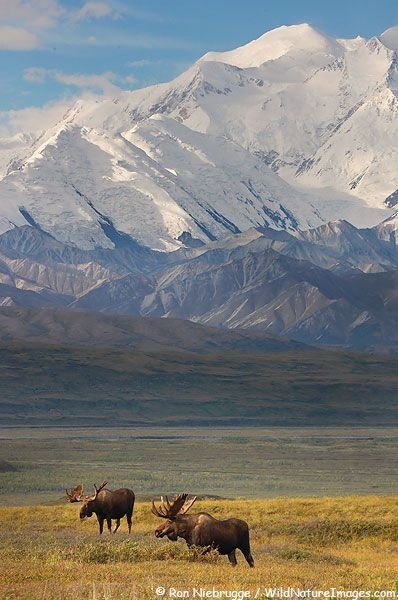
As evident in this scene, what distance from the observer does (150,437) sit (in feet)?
620

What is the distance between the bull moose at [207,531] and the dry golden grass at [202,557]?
580mm

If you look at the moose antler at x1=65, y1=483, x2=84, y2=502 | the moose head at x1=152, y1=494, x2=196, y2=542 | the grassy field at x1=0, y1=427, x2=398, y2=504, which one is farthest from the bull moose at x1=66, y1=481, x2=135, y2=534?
the grassy field at x1=0, y1=427, x2=398, y2=504

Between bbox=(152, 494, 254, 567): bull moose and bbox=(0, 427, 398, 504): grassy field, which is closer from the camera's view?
bbox=(152, 494, 254, 567): bull moose

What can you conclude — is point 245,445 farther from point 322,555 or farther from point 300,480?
point 322,555

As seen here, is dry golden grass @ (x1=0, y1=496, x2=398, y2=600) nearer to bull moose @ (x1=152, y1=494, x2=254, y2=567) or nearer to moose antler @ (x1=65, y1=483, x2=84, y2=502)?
bull moose @ (x1=152, y1=494, x2=254, y2=567)

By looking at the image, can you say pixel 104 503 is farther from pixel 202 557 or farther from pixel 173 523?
pixel 173 523

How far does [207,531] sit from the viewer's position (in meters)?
36.5

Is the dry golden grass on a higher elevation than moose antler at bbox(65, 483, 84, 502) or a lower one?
lower

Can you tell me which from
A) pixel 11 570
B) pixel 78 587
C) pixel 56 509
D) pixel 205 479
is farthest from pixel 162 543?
pixel 205 479

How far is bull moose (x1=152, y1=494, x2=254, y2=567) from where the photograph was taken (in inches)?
1438

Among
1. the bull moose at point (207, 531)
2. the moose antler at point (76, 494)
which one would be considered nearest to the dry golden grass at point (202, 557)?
the bull moose at point (207, 531)

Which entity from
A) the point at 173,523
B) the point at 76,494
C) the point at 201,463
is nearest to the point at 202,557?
the point at 173,523

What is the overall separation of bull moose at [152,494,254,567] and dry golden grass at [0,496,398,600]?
0.58 m

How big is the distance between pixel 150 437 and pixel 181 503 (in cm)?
15210
